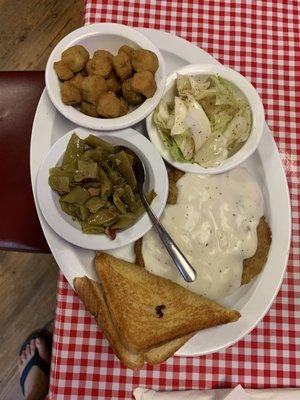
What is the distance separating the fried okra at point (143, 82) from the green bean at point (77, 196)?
0.33 meters

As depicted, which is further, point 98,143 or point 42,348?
point 42,348

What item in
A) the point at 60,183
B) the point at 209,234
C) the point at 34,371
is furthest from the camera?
the point at 34,371

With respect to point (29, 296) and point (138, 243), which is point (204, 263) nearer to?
point (138, 243)

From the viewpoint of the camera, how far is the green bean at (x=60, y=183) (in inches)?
58.7

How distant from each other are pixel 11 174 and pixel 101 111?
19.1 inches

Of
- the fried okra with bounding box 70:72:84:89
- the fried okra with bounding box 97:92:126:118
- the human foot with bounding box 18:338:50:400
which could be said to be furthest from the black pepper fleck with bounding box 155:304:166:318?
the human foot with bounding box 18:338:50:400

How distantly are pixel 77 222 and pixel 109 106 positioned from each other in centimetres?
35

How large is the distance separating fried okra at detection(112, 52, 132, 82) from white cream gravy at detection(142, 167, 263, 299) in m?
0.36

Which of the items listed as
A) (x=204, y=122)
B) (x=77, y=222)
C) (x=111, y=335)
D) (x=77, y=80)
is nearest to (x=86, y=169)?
(x=77, y=222)

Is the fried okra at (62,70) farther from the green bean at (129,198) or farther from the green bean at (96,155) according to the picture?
the green bean at (129,198)

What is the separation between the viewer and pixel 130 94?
5.12ft

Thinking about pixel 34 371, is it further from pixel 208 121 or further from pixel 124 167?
pixel 208 121

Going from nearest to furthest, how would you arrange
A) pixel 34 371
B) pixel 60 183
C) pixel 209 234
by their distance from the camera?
pixel 60 183 < pixel 209 234 < pixel 34 371

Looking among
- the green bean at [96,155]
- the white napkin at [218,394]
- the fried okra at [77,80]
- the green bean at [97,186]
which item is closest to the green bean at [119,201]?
the green bean at [97,186]
